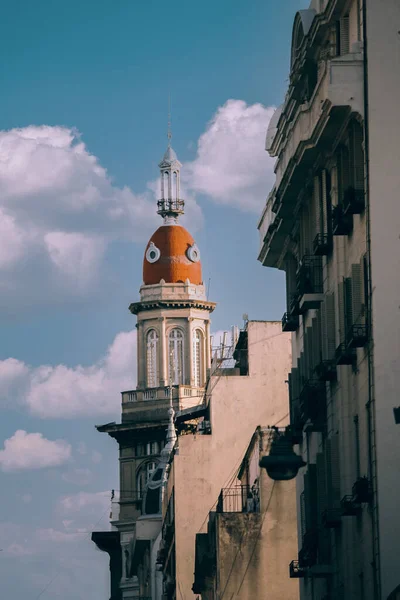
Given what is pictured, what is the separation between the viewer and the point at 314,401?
46844 mm

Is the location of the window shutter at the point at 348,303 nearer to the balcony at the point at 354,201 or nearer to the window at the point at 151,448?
the balcony at the point at 354,201

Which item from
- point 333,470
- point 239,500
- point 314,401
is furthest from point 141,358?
point 333,470

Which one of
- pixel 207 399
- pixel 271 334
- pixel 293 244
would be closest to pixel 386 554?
pixel 293 244

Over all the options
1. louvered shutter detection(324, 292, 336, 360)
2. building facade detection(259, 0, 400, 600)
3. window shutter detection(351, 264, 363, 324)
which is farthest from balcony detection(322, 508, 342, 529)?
window shutter detection(351, 264, 363, 324)

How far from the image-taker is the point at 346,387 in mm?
43906

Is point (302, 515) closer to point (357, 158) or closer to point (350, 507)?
point (350, 507)

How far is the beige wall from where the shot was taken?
238 ft

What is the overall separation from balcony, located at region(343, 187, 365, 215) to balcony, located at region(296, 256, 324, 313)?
4.93 metres

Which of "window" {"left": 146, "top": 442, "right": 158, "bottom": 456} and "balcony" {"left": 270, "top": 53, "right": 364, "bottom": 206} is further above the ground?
"window" {"left": 146, "top": 442, "right": 158, "bottom": 456}

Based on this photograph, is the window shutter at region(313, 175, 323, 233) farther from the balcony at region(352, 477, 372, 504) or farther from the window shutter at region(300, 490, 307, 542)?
the balcony at region(352, 477, 372, 504)

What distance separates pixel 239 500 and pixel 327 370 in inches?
999

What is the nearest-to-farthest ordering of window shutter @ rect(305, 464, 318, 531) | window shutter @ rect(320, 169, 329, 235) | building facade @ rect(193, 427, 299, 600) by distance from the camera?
window shutter @ rect(320, 169, 329, 235) < window shutter @ rect(305, 464, 318, 531) < building facade @ rect(193, 427, 299, 600)

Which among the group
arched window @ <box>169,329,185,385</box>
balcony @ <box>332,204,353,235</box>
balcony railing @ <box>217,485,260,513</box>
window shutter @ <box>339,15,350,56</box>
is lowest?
balcony railing @ <box>217,485,260,513</box>

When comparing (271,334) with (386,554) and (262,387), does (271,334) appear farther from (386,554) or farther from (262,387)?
(386,554)
